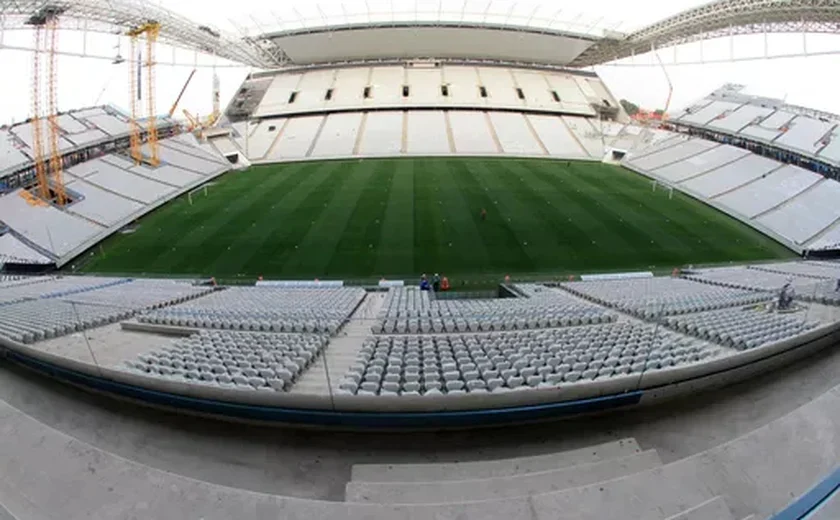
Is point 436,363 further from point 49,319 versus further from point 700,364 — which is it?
point 49,319

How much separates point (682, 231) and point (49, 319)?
24609 millimetres

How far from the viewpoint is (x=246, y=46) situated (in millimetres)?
48625

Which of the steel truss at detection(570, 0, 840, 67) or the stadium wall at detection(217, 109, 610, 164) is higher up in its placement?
the steel truss at detection(570, 0, 840, 67)

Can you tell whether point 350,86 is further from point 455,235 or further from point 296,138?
point 455,235

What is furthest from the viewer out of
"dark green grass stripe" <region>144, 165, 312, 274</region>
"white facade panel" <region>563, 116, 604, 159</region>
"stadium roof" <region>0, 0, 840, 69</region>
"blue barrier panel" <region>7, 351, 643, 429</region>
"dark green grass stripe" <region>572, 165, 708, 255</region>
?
"white facade panel" <region>563, 116, 604, 159</region>

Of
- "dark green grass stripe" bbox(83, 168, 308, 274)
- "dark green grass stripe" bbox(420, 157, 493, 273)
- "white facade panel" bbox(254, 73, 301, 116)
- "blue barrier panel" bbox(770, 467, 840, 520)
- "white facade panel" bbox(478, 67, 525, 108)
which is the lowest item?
"dark green grass stripe" bbox(83, 168, 308, 274)

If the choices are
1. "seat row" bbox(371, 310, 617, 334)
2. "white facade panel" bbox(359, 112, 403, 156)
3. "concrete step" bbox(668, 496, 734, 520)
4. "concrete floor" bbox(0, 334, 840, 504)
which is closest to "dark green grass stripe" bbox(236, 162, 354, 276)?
"white facade panel" bbox(359, 112, 403, 156)

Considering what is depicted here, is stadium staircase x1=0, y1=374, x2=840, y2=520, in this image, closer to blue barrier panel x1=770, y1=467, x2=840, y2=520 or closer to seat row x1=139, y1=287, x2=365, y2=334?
blue barrier panel x1=770, y1=467, x2=840, y2=520

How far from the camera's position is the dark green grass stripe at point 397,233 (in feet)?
61.9

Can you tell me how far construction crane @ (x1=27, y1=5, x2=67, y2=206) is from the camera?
90.8 ft

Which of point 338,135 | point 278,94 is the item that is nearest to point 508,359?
point 338,135

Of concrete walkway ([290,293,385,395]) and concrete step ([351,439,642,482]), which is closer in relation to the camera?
concrete step ([351,439,642,482])

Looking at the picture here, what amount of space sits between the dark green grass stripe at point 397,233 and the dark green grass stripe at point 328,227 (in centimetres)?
208

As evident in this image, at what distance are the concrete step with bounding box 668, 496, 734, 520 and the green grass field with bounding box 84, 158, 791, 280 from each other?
14.6 m
